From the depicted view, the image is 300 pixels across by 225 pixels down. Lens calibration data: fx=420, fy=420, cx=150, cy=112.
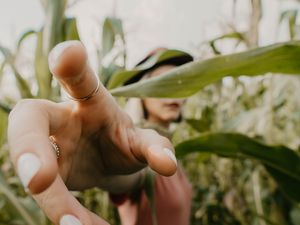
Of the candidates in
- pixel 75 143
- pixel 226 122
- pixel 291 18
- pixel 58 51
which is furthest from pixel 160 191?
pixel 58 51

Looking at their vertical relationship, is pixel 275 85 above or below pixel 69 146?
below

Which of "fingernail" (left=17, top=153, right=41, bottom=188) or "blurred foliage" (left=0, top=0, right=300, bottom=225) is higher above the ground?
"fingernail" (left=17, top=153, right=41, bottom=188)

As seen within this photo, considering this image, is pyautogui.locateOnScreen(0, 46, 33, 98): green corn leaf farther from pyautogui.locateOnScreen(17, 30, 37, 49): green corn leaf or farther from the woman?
the woman

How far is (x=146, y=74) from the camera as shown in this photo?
3.58 ft

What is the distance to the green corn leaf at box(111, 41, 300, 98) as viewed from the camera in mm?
471

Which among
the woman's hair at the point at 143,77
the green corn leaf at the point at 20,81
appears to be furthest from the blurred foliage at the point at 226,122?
the woman's hair at the point at 143,77

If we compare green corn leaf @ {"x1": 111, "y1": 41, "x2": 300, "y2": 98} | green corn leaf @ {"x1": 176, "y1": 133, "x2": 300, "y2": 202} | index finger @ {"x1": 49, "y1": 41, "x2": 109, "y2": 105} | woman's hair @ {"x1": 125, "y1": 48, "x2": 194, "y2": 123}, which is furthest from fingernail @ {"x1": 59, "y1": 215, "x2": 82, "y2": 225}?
woman's hair @ {"x1": 125, "y1": 48, "x2": 194, "y2": 123}

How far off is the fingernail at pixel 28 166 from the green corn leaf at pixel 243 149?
15.9 inches

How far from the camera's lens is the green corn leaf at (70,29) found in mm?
736

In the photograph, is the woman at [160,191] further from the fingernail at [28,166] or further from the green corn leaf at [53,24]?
the fingernail at [28,166]

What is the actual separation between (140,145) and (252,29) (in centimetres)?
46

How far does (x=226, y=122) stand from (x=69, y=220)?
0.78 metres

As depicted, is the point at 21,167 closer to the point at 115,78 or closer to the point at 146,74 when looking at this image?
the point at 115,78

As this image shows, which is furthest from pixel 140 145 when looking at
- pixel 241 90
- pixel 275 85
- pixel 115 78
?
pixel 241 90
